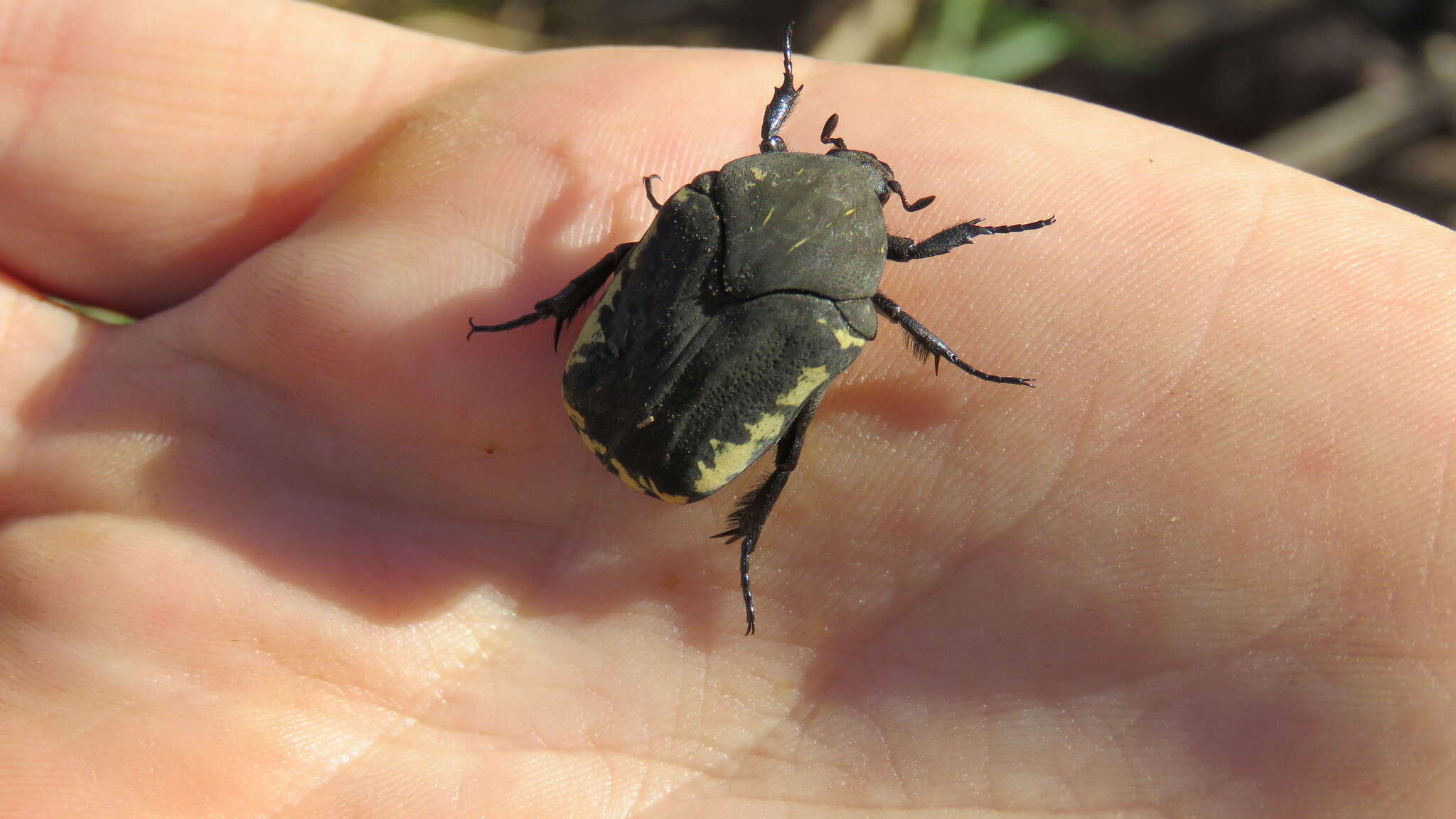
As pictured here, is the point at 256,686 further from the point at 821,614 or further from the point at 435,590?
the point at 821,614

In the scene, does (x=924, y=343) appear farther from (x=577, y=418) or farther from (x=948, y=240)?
(x=577, y=418)

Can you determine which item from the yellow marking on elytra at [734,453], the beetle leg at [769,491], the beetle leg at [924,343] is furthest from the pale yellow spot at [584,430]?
the beetle leg at [924,343]

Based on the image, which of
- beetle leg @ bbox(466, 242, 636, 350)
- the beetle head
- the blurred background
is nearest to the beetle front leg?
the beetle head

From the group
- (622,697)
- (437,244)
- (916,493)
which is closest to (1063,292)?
(916,493)

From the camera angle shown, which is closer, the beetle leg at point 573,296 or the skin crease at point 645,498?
the skin crease at point 645,498

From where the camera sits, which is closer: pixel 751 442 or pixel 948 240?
pixel 751 442

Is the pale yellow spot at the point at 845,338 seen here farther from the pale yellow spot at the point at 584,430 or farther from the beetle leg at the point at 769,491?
the pale yellow spot at the point at 584,430

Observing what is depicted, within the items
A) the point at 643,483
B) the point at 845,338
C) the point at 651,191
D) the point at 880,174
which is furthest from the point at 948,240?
the point at 643,483
